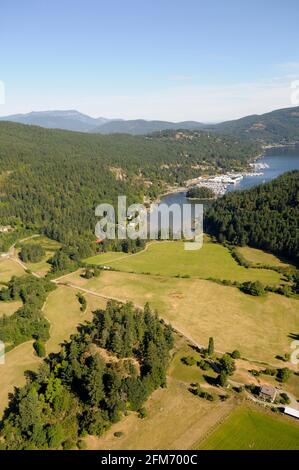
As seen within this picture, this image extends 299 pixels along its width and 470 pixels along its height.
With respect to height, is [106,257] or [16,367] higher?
[106,257]

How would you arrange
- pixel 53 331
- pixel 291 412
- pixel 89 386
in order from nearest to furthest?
pixel 291 412
pixel 89 386
pixel 53 331

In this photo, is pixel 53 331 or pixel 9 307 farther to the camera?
pixel 9 307

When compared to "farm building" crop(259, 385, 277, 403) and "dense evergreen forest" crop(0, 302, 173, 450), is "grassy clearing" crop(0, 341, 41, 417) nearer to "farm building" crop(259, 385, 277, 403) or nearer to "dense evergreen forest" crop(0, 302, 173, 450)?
"dense evergreen forest" crop(0, 302, 173, 450)

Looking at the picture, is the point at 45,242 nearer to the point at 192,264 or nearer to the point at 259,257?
the point at 192,264

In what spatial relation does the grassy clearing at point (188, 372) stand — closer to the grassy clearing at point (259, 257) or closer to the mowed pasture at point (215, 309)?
the mowed pasture at point (215, 309)

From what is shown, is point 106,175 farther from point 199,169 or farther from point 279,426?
point 279,426

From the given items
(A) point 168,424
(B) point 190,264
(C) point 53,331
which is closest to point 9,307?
(C) point 53,331

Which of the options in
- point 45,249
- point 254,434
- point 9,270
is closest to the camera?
point 254,434
